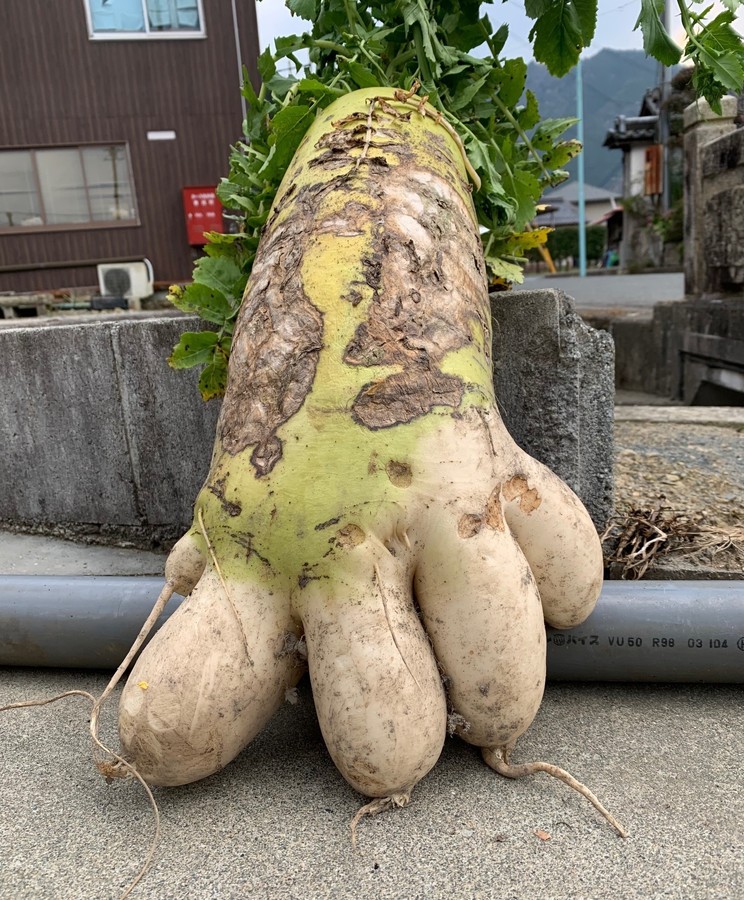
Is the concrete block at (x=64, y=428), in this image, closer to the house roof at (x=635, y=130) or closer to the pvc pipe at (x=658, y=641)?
the pvc pipe at (x=658, y=641)

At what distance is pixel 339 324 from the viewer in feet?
5.29

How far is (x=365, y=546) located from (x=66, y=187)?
13.3 m

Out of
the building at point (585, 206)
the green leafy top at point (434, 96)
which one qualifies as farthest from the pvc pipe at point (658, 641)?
the building at point (585, 206)

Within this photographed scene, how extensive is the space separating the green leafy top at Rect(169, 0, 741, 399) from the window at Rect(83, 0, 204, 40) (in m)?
11.6

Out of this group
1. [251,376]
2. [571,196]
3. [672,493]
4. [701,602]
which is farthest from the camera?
[571,196]

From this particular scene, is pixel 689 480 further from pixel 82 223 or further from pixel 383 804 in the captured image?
pixel 82 223

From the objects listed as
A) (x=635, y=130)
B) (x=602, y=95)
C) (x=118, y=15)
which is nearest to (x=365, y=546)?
(x=118, y=15)

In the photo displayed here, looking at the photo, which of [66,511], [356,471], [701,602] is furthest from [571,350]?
[66,511]

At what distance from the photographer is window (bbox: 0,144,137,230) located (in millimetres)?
12445

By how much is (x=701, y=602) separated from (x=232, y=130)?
1273 centimetres

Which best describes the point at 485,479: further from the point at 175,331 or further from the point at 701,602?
the point at 175,331

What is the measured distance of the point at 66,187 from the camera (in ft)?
41.5

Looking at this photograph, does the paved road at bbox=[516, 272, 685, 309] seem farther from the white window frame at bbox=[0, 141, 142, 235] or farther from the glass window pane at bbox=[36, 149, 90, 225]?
the glass window pane at bbox=[36, 149, 90, 225]

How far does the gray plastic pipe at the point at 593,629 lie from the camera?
187 cm
